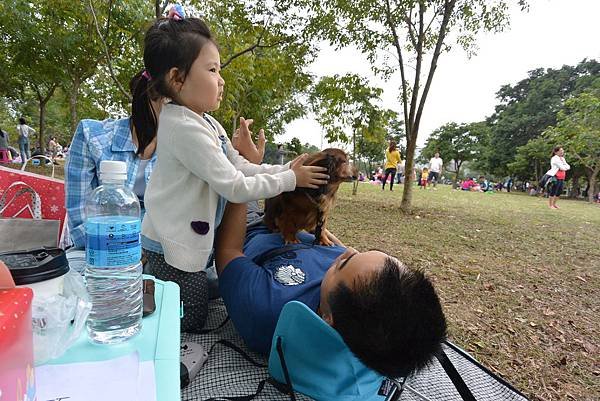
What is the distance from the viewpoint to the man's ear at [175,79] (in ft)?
4.84

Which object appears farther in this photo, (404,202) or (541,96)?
(541,96)

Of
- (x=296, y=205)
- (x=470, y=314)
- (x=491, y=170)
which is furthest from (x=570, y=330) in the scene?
(x=491, y=170)

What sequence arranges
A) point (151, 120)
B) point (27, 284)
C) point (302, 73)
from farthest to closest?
point (302, 73), point (151, 120), point (27, 284)

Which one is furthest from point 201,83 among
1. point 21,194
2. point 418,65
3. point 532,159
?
point 532,159

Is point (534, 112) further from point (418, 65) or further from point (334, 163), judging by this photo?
point (334, 163)

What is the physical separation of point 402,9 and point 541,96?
126ft

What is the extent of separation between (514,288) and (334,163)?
2.65 m

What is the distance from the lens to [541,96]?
120ft

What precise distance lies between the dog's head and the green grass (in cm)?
143

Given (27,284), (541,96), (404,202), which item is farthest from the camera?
(541,96)

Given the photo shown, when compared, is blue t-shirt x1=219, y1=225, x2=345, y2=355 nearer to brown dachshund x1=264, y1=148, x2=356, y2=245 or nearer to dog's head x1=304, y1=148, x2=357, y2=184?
brown dachshund x1=264, y1=148, x2=356, y2=245

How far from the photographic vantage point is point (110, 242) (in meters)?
0.79

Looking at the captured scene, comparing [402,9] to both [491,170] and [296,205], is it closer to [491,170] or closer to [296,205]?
[296,205]

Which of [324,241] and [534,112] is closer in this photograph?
[324,241]
